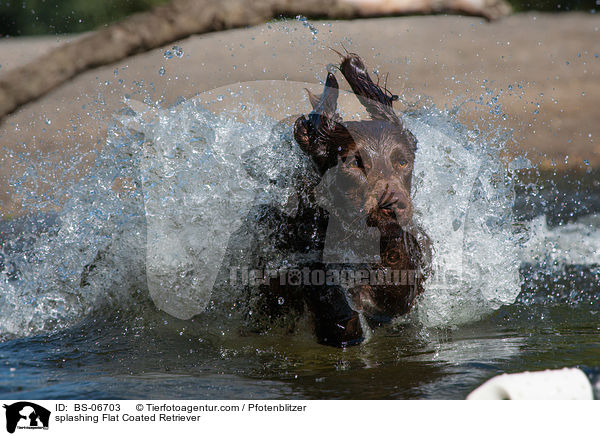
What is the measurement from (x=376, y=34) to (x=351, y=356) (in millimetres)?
8862

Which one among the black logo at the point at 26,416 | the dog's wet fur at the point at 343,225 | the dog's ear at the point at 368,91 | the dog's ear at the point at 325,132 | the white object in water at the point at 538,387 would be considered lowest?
the black logo at the point at 26,416

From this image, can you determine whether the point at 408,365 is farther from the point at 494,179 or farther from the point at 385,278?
the point at 494,179

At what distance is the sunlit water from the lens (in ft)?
9.95

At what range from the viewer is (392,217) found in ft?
11.5

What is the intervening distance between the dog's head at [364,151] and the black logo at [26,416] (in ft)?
6.26

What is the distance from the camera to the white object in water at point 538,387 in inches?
96.0

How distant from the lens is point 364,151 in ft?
11.9

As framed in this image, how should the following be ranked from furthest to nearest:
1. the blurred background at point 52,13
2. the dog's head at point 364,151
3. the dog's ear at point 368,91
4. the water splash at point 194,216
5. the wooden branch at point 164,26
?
the blurred background at point 52,13 < the water splash at point 194,216 < the dog's ear at point 368,91 < the dog's head at point 364,151 < the wooden branch at point 164,26

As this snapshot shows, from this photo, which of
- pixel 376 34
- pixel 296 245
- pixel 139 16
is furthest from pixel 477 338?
pixel 376 34

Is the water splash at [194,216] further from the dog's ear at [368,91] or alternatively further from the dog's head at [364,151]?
the dog's ear at [368,91]

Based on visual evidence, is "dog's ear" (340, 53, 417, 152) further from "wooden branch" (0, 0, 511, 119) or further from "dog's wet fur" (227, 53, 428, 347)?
"wooden branch" (0, 0, 511, 119)

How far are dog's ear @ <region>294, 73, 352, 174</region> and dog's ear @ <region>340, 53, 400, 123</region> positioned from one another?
279 mm

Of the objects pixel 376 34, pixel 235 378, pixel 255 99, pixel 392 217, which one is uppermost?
pixel 376 34

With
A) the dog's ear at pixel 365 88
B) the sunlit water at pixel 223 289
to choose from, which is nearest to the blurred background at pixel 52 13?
the sunlit water at pixel 223 289
